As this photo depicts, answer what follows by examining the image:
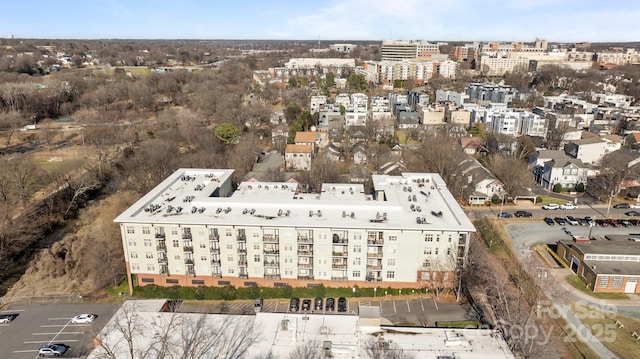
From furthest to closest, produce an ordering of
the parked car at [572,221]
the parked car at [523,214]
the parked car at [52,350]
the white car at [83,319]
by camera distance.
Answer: the parked car at [523,214] → the parked car at [572,221] → the white car at [83,319] → the parked car at [52,350]

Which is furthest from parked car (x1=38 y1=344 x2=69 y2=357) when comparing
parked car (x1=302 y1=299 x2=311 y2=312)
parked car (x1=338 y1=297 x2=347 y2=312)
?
parked car (x1=338 y1=297 x2=347 y2=312)

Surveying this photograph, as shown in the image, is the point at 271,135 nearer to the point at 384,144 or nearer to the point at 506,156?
the point at 384,144

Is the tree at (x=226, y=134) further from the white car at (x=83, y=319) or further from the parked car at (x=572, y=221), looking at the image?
the parked car at (x=572, y=221)

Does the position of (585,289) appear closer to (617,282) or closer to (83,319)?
(617,282)

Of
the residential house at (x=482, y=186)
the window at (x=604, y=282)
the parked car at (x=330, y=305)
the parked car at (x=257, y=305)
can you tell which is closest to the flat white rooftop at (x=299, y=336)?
the parked car at (x=257, y=305)

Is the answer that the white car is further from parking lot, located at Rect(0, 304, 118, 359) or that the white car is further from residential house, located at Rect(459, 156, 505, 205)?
residential house, located at Rect(459, 156, 505, 205)

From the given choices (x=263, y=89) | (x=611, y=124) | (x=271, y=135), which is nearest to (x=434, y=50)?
(x=263, y=89)
